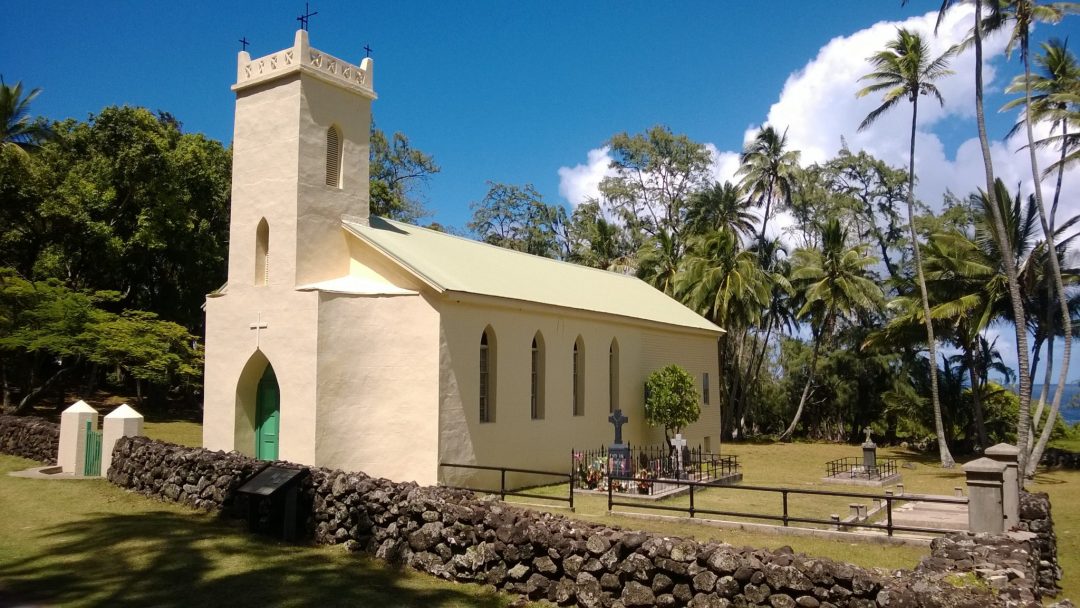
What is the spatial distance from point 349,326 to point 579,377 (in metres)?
8.40

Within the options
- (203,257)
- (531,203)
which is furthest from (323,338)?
(531,203)

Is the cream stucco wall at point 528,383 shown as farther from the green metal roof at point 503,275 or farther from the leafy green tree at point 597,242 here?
the leafy green tree at point 597,242

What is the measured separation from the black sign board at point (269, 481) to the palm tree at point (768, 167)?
4206 centimetres

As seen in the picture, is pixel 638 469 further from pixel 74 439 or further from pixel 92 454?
pixel 74 439

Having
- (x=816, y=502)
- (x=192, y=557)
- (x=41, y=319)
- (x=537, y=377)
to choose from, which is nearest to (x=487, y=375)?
(x=537, y=377)

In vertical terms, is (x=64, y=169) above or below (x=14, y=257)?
above

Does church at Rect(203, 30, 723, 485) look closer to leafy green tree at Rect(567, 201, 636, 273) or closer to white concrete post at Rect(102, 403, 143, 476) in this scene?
white concrete post at Rect(102, 403, 143, 476)

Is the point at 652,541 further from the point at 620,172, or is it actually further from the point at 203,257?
the point at 620,172

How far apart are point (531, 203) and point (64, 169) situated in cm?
3291

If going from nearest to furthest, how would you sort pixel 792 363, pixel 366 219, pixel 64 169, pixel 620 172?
pixel 366 219 < pixel 64 169 < pixel 792 363 < pixel 620 172

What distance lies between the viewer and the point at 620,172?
61.2 meters

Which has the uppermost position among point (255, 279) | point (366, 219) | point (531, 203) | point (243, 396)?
point (531, 203)

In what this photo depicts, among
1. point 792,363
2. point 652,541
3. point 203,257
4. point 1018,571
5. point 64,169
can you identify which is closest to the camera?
point 1018,571

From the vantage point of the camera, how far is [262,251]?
69.8 feet
